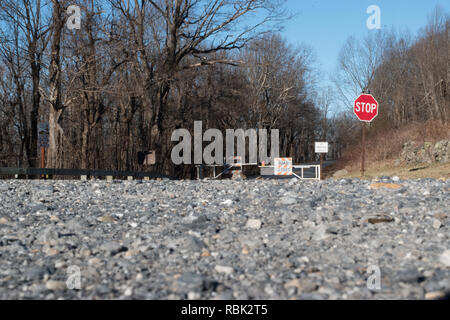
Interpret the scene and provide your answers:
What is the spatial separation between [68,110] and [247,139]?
19.0m

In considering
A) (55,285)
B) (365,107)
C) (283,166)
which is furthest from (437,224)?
(365,107)

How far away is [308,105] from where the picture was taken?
176 feet

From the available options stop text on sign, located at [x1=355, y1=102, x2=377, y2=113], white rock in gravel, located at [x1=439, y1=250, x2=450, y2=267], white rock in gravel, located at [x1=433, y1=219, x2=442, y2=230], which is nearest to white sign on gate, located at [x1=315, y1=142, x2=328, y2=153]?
stop text on sign, located at [x1=355, y1=102, x2=377, y2=113]

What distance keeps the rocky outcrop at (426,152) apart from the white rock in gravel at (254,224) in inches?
821

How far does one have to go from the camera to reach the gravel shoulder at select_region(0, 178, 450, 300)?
10.9ft

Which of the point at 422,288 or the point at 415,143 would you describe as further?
the point at 415,143

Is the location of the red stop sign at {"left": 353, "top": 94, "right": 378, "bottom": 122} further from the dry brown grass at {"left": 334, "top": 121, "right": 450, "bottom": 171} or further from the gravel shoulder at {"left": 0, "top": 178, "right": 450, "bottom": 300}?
the gravel shoulder at {"left": 0, "top": 178, "right": 450, "bottom": 300}

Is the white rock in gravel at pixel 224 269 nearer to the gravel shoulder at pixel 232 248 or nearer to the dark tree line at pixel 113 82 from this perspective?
the gravel shoulder at pixel 232 248

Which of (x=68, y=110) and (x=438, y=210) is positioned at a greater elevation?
(x=68, y=110)

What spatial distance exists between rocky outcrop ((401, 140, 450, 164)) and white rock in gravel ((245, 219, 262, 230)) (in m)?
20.9

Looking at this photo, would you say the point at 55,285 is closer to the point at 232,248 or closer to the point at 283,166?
the point at 232,248
